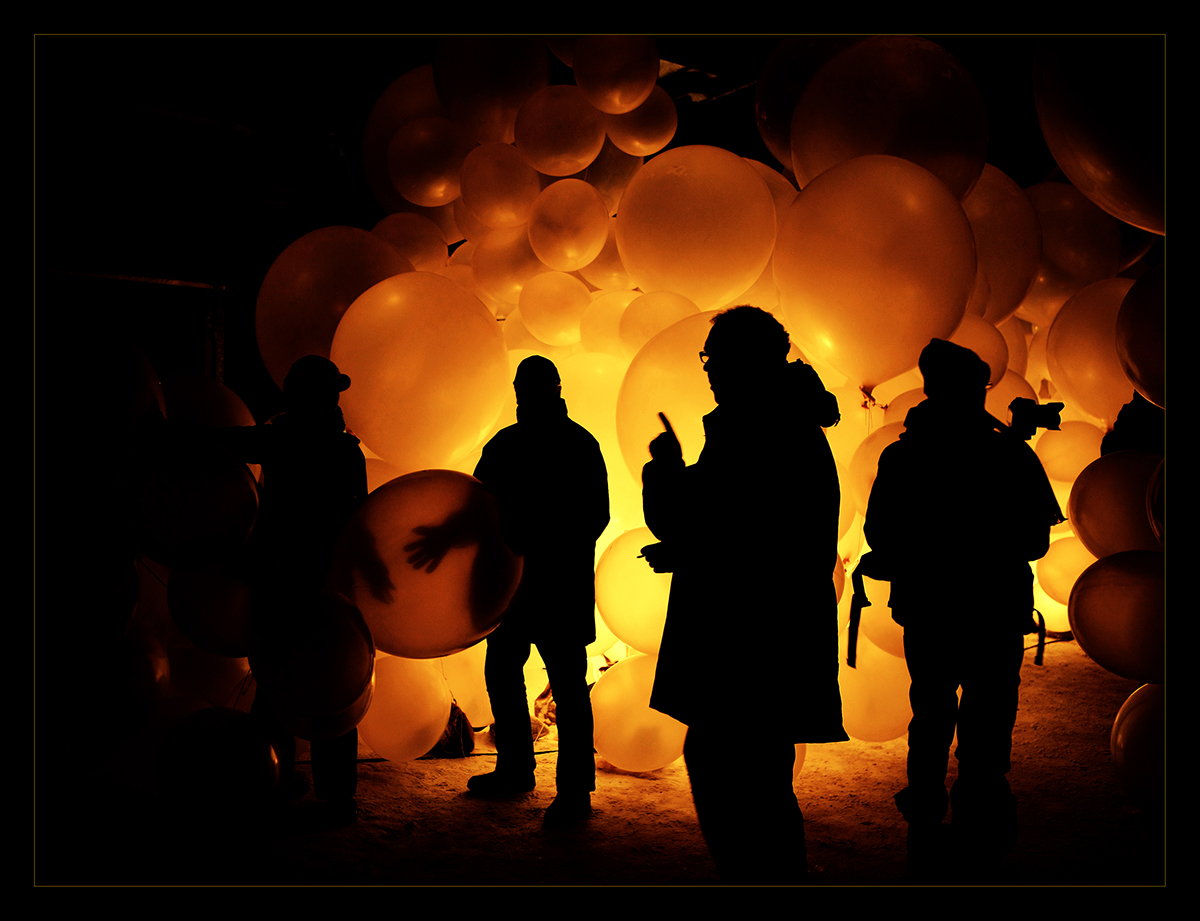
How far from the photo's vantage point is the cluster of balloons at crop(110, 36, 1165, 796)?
207 cm

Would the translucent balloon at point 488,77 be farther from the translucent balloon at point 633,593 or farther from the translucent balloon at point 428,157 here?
the translucent balloon at point 633,593

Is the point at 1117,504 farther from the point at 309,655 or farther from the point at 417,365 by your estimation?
the point at 309,655

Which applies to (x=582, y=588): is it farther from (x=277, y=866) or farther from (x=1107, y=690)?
(x=1107, y=690)

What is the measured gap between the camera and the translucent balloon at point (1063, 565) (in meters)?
3.35

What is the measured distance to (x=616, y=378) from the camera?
8.86ft

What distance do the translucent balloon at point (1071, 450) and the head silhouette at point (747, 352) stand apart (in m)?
2.37

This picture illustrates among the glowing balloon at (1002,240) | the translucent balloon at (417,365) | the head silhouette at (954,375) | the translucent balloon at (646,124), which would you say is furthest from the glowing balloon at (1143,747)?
the translucent balloon at (646,124)

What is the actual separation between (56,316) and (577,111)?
186cm

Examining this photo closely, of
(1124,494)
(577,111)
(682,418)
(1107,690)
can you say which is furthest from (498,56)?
A: (1107,690)

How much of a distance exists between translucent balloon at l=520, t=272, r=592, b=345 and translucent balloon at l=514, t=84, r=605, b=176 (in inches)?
16.8

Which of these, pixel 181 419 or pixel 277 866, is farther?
pixel 181 419

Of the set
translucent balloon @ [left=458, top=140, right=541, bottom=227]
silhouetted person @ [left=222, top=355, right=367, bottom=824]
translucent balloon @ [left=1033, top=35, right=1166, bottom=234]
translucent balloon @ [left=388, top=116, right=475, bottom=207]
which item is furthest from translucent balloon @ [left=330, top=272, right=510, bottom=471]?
translucent balloon @ [left=1033, top=35, right=1166, bottom=234]

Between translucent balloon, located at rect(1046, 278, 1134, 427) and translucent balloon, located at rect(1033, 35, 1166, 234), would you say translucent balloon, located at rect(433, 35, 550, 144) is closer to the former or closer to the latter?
translucent balloon, located at rect(1033, 35, 1166, 234)

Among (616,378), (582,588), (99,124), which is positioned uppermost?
(99,124)
